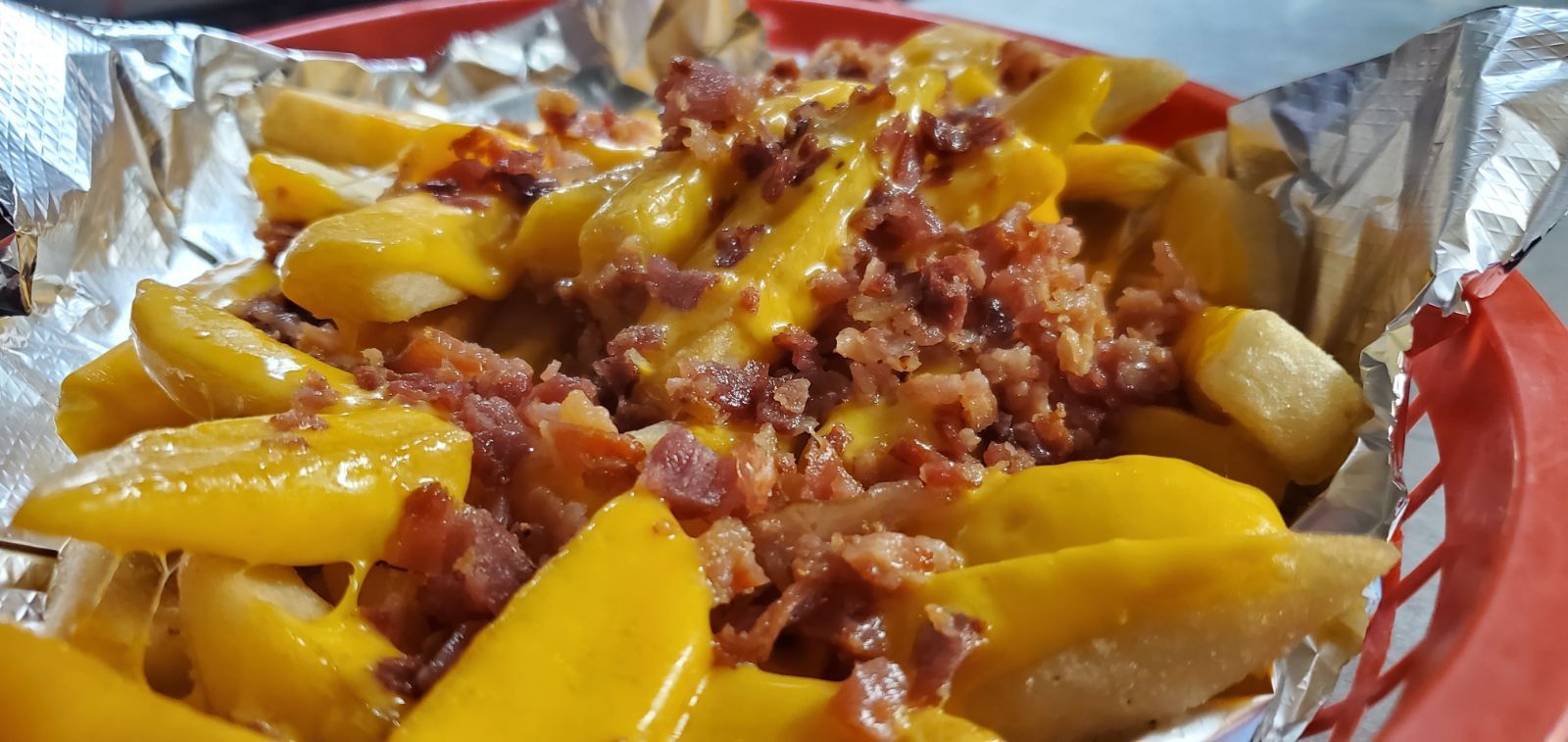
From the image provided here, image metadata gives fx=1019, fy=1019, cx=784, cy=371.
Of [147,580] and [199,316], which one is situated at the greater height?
[199,316]

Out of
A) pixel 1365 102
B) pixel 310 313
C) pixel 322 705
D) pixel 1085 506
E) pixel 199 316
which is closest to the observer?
pixel 322 705

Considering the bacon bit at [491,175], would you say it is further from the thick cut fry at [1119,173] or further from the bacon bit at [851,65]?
the thick cut fry at [1119,173]

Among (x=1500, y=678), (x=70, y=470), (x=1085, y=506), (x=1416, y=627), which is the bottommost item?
(x=1416, y=627)

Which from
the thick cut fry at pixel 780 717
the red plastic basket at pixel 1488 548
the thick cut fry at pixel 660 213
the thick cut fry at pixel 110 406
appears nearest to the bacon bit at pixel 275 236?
the thick cut fry at pixel 110 406

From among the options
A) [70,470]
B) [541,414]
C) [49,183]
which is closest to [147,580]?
[70,470]

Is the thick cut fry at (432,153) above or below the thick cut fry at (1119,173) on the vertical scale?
above

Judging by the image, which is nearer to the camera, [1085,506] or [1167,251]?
[1085,506]

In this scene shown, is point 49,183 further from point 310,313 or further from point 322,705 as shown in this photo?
point 322,705

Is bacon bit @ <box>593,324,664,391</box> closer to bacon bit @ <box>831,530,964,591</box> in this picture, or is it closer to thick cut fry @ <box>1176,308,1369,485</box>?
bacon bit @ <box>831,530,964,591</box>
